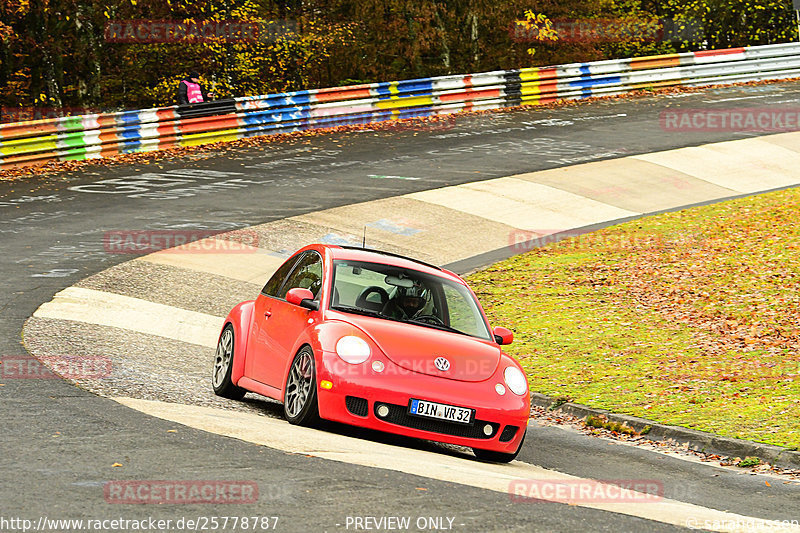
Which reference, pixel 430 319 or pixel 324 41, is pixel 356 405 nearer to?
pixel 430 319

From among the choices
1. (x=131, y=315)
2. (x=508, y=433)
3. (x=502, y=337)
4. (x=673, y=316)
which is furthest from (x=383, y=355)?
(x=673, y=316)

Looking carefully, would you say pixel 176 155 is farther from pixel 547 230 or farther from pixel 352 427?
pixel 352 427

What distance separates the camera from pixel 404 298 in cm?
948

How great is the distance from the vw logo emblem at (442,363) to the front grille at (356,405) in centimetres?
66

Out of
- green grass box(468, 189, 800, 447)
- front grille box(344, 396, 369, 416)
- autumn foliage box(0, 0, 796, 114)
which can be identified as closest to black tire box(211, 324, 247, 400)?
front grille box(344, 396, 369, 416)

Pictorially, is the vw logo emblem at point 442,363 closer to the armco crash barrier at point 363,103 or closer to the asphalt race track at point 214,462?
the asphalt race track at point 214,462

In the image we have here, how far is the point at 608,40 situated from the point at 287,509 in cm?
3879

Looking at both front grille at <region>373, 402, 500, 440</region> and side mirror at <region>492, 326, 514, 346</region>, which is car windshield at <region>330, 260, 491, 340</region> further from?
front grille at <region>373, 402, 500, 440</region>

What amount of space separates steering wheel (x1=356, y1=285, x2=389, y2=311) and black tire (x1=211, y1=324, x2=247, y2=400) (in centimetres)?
162

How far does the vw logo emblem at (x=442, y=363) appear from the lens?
855 cm

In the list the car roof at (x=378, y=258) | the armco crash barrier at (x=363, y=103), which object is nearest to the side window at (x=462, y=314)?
the car roof at (x=378, y=258)

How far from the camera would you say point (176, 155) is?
26609 mm

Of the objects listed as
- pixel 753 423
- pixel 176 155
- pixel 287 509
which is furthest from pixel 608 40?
pixel 287 509

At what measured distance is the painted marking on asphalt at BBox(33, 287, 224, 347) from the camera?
43.6 feet
